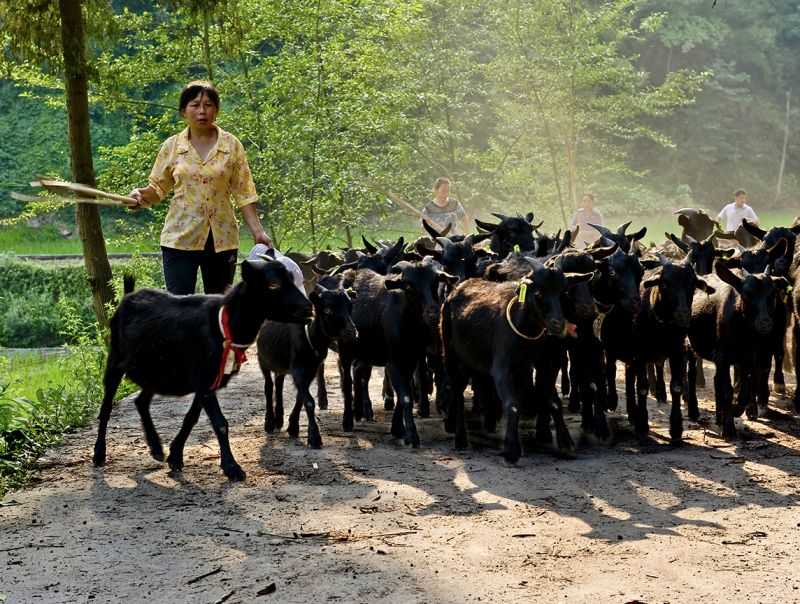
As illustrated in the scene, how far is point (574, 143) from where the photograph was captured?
4025 centimetres

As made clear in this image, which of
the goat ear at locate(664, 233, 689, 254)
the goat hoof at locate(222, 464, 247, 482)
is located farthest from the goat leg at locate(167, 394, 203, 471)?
the goat ear at locate(664, 233, 689, 254)

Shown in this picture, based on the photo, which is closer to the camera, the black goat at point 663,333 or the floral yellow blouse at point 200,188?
the floral yellow blouse at point 200,188

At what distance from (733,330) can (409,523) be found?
4203 mm

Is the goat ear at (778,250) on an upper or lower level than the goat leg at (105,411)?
upper

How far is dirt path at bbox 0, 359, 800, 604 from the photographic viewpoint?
5875 mm

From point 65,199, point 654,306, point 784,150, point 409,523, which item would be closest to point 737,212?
point 654,306

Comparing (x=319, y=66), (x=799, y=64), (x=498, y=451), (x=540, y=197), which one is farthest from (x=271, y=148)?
(x=799, y=64)

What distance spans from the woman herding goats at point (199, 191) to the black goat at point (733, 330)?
411 centimetres

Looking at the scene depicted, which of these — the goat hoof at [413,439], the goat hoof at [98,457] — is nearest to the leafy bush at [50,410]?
the goat hoof at [98,457]

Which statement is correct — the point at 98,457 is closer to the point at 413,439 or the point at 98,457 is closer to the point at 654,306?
the point at 413,439

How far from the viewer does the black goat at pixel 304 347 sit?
9438 mm

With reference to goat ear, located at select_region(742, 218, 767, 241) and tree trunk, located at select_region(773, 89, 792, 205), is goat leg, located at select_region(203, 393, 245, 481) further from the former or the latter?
tree trunk, located at select_region(773, 89, 792, 205)

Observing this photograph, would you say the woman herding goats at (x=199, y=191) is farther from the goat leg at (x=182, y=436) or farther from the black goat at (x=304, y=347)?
the goat leg at (x=182, y=436)

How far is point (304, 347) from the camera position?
31.9 ft
